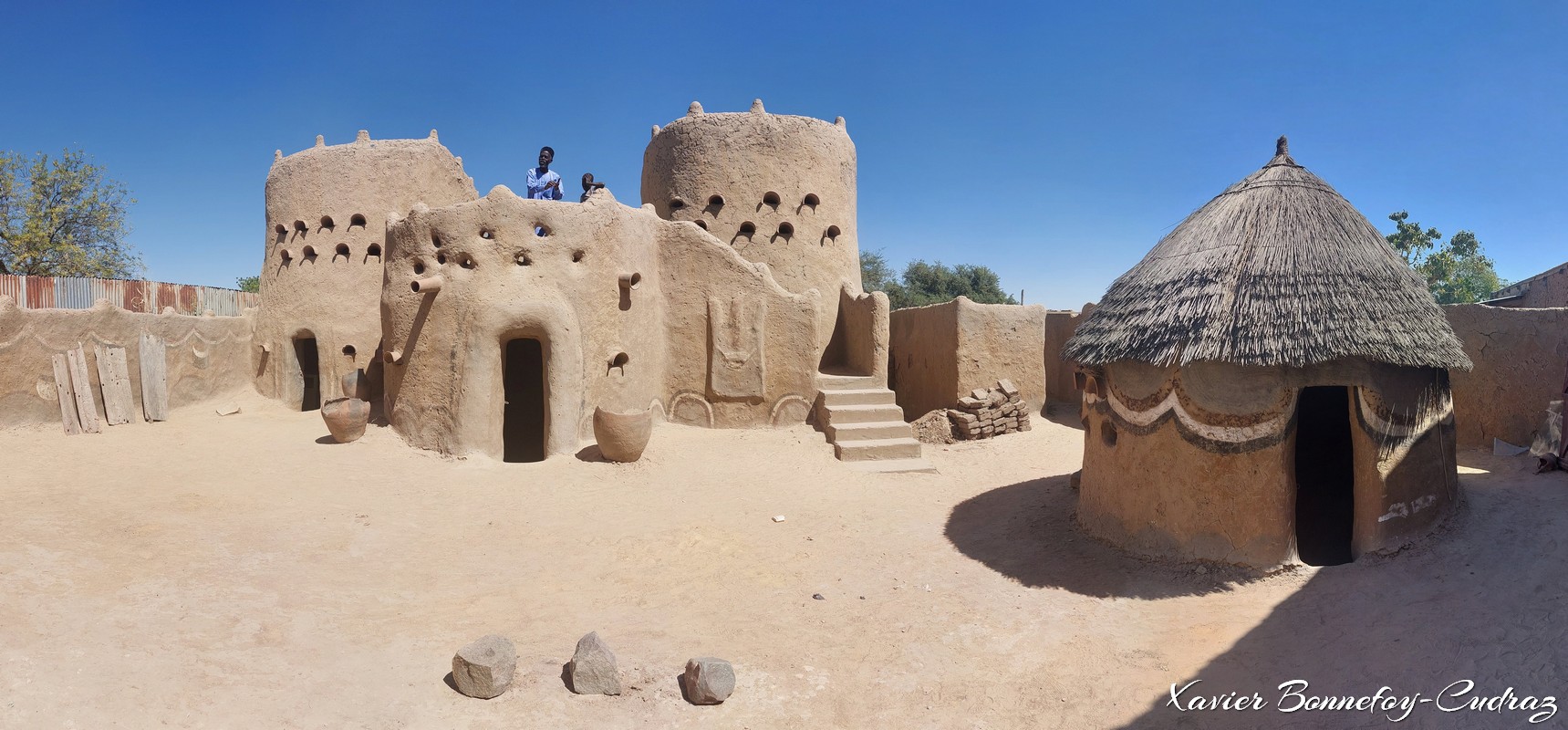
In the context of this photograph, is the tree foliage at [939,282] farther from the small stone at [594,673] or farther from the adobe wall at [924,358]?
the small stone at [594,673]

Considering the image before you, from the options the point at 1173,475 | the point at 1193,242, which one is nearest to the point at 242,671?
the point at 1173,475

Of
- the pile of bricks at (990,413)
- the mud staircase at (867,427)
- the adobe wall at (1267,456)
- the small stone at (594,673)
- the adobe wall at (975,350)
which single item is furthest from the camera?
the adobe wall at (975,350)

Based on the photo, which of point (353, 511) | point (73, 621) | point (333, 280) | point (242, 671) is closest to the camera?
point (242, 671)

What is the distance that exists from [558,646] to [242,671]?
5.44 ft

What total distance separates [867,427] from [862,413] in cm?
38

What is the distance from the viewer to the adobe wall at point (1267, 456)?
17.6ft

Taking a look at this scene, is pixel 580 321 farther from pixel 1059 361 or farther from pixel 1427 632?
pixel 1059 361

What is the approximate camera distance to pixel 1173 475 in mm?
5762

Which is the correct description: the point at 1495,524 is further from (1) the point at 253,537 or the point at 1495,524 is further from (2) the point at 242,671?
(1) the point at 253,537

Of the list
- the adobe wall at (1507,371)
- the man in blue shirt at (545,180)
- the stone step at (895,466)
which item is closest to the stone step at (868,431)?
the stone step at (895,466)

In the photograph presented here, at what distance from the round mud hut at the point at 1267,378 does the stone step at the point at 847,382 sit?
5.36 m

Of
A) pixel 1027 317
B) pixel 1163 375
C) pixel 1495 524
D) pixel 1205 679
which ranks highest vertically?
pixel 1027 317

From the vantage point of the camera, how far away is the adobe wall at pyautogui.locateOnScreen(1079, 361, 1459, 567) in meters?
5.38

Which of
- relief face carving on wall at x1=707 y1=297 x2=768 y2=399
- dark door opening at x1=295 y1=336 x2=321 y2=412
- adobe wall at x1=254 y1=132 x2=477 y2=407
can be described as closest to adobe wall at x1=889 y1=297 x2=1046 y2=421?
relief face carving on wall at x1=707 y1=297 x2=768 y2=399
